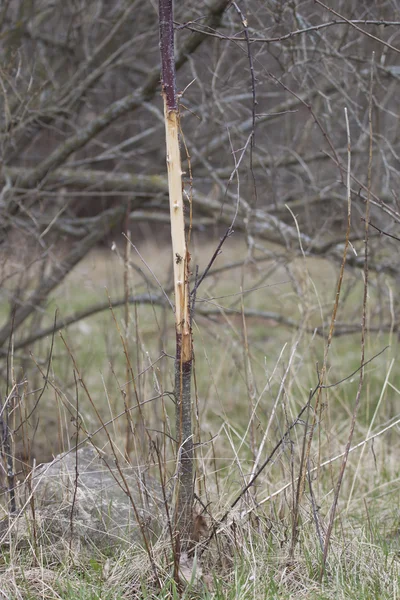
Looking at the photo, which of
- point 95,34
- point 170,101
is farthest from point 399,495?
point 95,34

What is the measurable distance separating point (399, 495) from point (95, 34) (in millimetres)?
4131

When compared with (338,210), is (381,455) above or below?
below

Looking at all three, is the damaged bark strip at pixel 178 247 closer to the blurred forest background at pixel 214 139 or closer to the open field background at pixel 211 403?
the open field background at pixel 211 403

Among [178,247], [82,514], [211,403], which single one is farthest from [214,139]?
[82,514]

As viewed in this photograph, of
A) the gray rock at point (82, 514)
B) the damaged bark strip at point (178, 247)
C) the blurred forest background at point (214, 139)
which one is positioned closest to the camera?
the damaged bark strip at point (178, 247)

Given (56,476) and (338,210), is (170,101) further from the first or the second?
(338,210)

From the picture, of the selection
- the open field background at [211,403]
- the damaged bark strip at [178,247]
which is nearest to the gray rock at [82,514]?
the open field background at [211,403]

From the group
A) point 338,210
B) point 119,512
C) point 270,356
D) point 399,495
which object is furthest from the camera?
point 270,356

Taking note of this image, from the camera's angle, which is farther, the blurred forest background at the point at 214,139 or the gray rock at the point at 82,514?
the blurred forest background at the point at 214,139

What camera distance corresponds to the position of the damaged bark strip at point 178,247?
6.16ft

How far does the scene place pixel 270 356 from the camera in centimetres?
608

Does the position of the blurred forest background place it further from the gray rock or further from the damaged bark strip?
the damaged bark strip

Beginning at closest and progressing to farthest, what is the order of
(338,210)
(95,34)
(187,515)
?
(187,515)
(338,210)
(95,34)

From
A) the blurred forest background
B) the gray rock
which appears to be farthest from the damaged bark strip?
the blurred forest background
